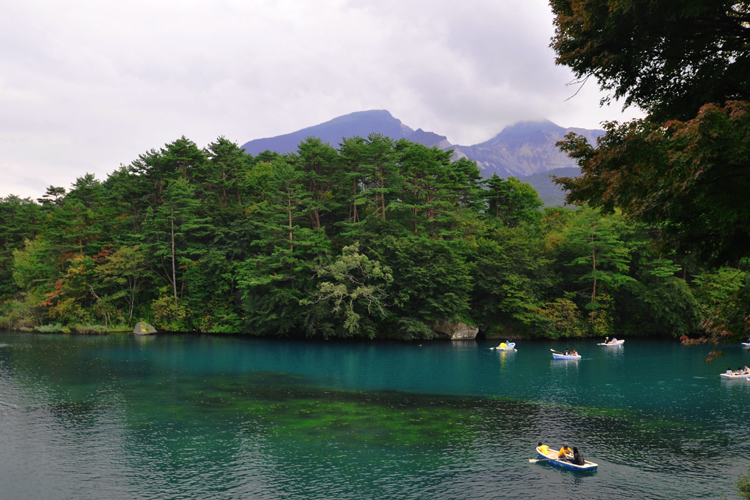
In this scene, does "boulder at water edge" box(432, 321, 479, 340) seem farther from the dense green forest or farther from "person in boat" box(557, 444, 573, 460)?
"person in boat" box(557, 444, 573, 460)

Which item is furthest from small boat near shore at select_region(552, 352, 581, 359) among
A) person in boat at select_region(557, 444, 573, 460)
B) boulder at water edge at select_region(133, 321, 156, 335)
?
boulder at water edge at select_region(133, 321, 156, 335)

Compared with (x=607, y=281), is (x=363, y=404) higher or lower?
lower

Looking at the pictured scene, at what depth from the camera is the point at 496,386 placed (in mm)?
29047

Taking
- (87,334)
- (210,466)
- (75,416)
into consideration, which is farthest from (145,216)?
(210,466)

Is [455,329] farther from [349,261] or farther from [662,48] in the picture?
[662,48]

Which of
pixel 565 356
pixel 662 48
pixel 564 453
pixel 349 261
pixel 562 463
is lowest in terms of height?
pixel 562 463

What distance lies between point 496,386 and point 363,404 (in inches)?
348

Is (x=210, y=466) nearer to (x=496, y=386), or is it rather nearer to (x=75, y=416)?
(x=75, y=416)

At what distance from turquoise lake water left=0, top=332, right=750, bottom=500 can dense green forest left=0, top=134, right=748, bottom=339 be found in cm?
989

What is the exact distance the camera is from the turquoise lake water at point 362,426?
49.2 feet

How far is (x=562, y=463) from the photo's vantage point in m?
16.5

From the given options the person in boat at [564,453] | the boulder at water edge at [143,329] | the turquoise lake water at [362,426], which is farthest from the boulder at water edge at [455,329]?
the person in boat at [564,453]

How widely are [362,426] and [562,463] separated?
7.94m

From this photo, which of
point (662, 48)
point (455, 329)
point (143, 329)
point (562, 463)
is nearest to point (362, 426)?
point (562, 463)
